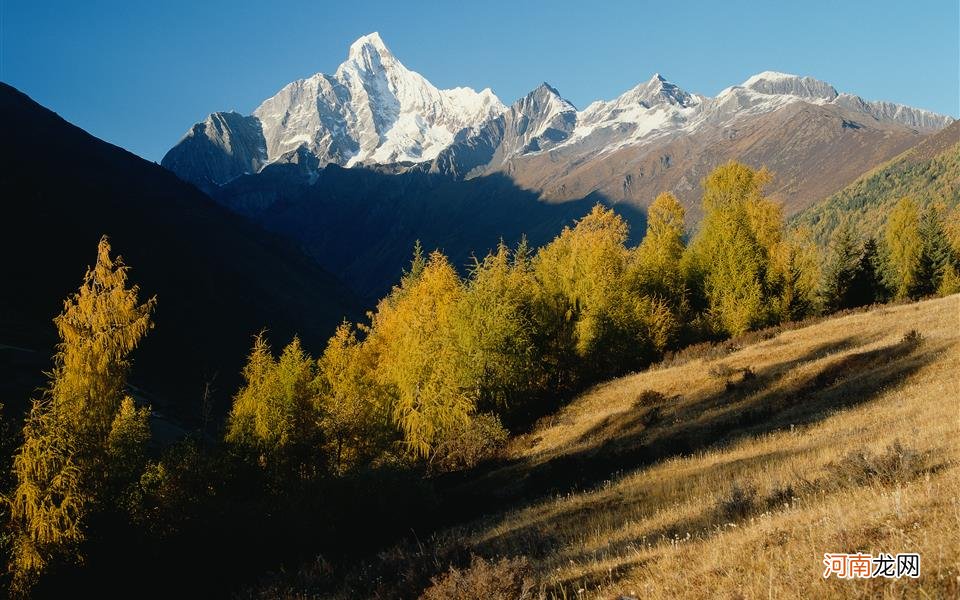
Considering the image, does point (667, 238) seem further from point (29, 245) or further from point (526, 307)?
point (29, 245)

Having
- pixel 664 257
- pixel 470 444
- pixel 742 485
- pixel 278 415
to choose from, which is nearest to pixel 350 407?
pixel 278 415

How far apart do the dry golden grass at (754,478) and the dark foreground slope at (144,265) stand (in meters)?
76.2

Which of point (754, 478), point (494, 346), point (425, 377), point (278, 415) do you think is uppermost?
point (494, 346)

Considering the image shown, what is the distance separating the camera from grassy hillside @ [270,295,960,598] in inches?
243

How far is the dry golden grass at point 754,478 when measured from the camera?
240 inches

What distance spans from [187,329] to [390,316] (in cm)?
10592

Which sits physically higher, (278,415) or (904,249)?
(904,249)

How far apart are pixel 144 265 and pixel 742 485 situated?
16129 centimetres

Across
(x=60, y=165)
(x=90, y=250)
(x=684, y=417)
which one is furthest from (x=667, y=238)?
(x=60, y=165)

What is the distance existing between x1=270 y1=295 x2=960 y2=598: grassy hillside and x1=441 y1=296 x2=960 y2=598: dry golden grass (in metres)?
0.04

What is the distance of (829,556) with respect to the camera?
5598 mm

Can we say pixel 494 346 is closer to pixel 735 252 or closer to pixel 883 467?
pixel 735 252

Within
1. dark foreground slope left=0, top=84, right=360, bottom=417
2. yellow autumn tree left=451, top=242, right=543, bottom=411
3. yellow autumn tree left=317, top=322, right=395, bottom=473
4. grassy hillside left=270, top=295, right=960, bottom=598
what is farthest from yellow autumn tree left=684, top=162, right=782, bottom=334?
dark foreground slope left=0, top=84, right=360, bottom=417

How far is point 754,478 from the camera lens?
38.2 feet
